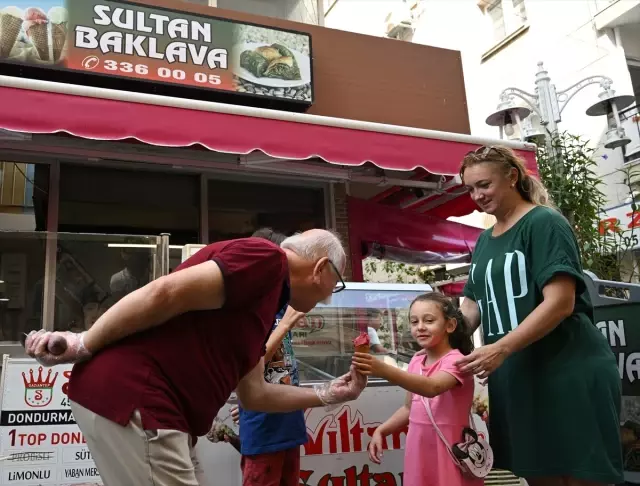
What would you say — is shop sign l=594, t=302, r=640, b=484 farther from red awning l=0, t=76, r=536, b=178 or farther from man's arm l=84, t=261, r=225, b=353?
man's arm l=84, t=261, r=225, b=353

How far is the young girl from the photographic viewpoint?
7.03 feet

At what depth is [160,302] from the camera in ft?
4.52

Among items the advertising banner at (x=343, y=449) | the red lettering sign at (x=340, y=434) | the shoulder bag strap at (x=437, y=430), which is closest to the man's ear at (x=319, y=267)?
the shoulder bag strap at (x=437, y=430)

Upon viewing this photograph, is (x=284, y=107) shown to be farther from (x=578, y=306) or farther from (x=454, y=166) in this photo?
(x=578, y=306)

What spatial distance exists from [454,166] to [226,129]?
6.30ft

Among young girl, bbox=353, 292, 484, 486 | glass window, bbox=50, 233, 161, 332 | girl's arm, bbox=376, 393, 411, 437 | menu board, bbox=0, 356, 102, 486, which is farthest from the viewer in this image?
glass window, bbox=50, 233, 161, 332

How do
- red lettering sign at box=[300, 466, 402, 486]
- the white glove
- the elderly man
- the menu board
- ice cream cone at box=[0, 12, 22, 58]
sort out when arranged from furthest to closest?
ice cream cone at box=[0, 12, 22, 58] < red lettering sign at box=[300, 466, 402, 486] < the menu board < the white glove < the elderly man

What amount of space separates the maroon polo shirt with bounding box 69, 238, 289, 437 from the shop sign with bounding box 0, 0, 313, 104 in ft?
15.2

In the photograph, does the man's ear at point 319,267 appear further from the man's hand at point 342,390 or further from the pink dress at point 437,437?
the pink dress at point 437,437

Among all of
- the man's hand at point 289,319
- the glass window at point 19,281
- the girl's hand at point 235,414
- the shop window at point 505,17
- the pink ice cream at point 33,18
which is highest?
the shop window at point 505,17

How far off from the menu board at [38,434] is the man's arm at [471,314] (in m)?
2.01

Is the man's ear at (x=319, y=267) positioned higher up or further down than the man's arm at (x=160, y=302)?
higher up

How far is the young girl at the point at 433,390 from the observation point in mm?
2143

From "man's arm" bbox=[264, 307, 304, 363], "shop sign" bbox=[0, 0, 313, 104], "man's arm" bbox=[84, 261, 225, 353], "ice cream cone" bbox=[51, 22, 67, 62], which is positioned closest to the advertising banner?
"man's arm" bbox=[264, 307, 304, 363]
